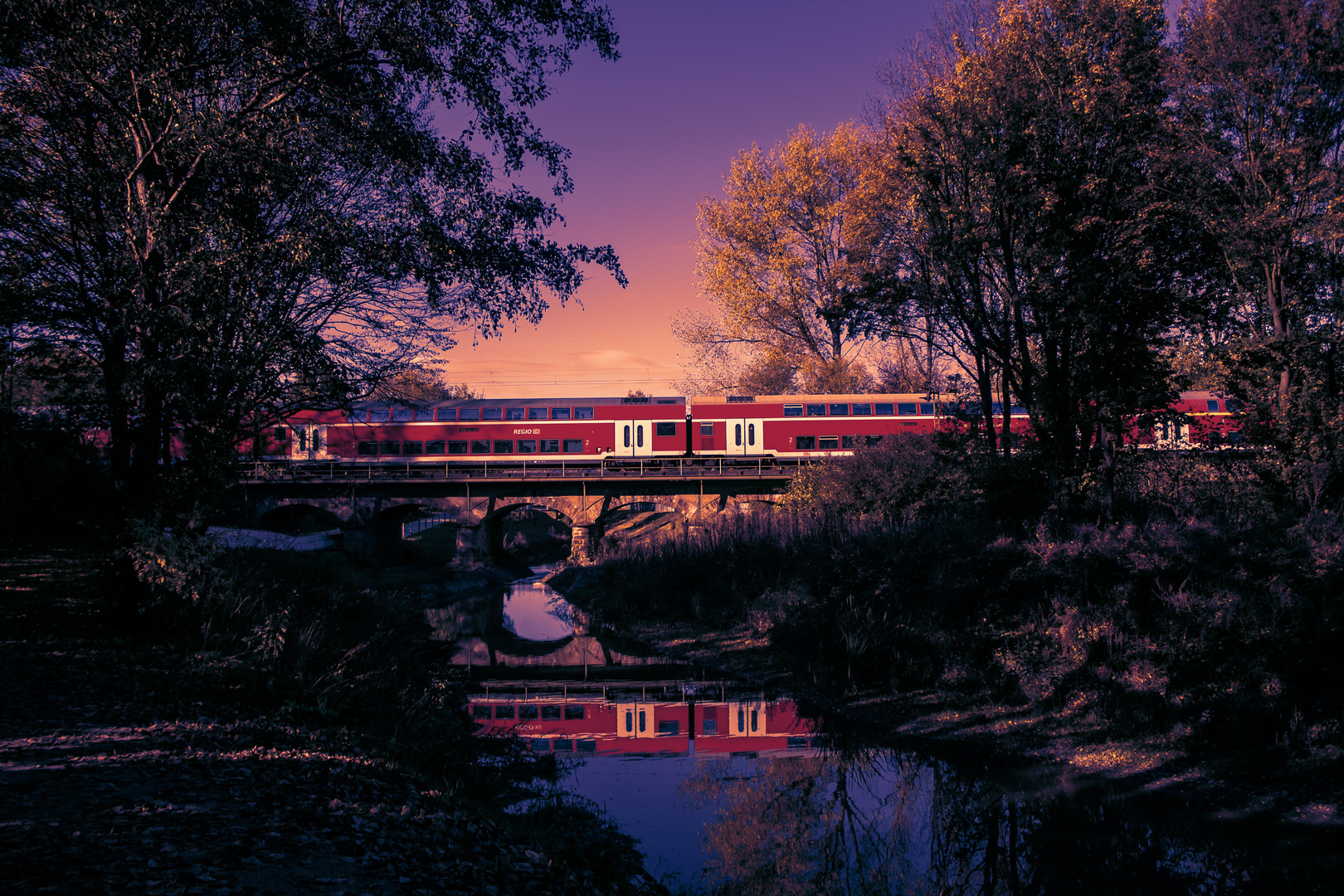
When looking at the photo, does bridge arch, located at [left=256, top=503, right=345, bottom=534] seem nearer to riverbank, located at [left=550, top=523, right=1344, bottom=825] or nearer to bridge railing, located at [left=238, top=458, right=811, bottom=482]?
bridge railing, located at [left=238, top=458, right=811, bottom=482]

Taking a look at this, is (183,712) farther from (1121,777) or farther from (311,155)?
(1121,777)

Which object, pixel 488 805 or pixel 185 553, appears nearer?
pixel 488 805

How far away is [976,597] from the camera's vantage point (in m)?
11.9

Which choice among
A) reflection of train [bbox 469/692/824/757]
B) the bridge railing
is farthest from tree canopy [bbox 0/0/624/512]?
the bridge railing

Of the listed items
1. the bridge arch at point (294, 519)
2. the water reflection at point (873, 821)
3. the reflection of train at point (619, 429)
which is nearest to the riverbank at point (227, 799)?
the water reflection at point (873, 821)

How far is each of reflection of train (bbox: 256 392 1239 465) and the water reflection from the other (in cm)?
→ 2598

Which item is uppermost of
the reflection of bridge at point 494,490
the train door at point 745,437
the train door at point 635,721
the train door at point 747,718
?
the train door at point 745,437

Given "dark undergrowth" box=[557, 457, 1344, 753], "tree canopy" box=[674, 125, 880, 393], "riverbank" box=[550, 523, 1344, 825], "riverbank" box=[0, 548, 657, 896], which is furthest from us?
"tree canopy" box=[674, 125, 880, 393]

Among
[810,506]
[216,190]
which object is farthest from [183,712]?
[810,506]

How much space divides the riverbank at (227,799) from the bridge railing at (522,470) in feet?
90.6

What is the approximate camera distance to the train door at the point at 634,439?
37688 mm

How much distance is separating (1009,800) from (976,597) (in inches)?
Result: 176

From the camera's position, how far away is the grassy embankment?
8.27m

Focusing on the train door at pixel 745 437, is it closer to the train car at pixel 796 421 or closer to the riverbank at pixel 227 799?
the train car at pixel 796 421
